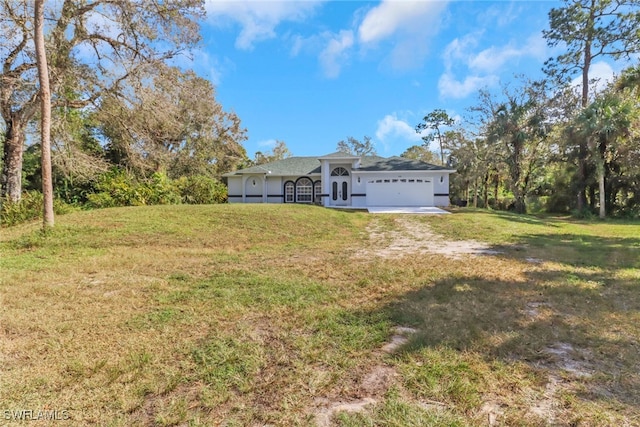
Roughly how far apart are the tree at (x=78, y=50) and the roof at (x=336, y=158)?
11204mm

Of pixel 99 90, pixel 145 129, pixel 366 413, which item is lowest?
pixel 366 413

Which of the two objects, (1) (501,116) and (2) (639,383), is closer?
(2) (639,383)

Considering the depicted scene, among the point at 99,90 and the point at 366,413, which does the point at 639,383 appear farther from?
the point at 99,90

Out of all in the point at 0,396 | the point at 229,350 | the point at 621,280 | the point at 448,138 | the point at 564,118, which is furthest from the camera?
the point at 448,138

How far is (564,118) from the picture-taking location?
74.9 feet

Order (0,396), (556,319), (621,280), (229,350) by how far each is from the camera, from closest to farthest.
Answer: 1. (0,396)
2. (229,350)
3. (556,319)
4. (621,280)

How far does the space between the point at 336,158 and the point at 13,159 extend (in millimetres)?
16415

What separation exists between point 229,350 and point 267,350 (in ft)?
1.23

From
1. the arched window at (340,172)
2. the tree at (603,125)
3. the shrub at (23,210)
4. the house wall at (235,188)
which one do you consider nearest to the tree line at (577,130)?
the tree at (603,125)

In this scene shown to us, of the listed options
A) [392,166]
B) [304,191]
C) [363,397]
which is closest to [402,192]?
[392,166]

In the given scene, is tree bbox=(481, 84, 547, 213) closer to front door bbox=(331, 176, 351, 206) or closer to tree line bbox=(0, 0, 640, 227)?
tree line bbox=(0, 0, 640, 227)

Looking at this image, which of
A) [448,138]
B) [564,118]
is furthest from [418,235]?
[448,138]

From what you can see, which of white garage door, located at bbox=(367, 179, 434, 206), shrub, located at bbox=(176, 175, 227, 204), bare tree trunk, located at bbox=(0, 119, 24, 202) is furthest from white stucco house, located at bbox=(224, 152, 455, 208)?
bare tree trunk, located at bbox=(0, 119, 24, 202)

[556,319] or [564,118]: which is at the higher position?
[564,118]
